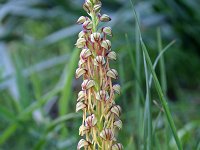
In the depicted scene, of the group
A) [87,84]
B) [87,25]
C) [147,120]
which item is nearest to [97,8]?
[87,25]

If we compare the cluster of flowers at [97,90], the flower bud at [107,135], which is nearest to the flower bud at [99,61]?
the cluster of flowers at [97,90]

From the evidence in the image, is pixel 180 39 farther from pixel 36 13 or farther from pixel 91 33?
pixel 91 33

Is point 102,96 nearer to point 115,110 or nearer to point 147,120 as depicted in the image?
point 115,110

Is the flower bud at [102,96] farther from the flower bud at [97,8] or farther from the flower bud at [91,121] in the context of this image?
the flower bud at [97,8]

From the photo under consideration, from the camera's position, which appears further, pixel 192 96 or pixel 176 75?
pixel 176 75

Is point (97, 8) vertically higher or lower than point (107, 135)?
higher

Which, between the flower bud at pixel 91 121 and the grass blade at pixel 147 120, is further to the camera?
the grass blade at pixel 147 120

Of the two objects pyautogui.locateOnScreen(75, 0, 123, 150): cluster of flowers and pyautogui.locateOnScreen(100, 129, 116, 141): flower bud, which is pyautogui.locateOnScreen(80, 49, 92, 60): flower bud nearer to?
pyautogui.locateOnScreen(75, 0, 123, 150): cluster of flowers

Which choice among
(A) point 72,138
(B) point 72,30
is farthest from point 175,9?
(A) point 72,138

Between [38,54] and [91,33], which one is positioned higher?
[38,54]
